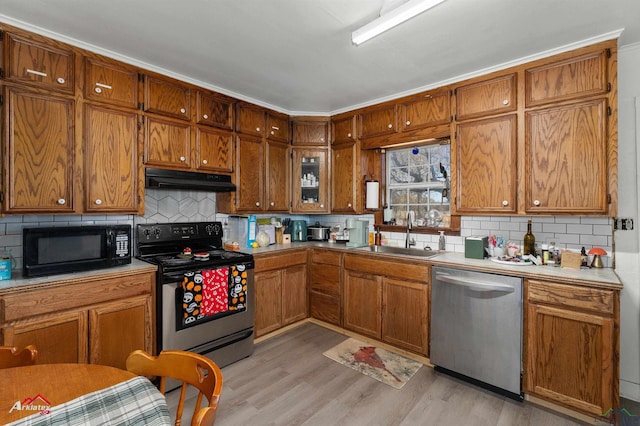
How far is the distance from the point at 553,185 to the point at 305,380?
2443mm

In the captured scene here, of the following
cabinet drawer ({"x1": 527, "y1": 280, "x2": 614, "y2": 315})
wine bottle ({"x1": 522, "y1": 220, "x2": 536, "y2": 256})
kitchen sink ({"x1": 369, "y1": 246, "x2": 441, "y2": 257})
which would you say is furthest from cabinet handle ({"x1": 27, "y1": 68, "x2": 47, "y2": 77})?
wine bottle ({"x1": 522, "y1": 220, "x2": 536, "y2": 256})

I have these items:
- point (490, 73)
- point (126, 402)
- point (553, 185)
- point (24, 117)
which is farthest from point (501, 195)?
point (24, 117)

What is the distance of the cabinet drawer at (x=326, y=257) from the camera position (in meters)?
3.44

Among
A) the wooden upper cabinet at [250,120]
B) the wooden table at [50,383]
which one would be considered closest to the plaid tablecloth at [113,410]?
the wooden table at [50,383]

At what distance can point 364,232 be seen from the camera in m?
3.69

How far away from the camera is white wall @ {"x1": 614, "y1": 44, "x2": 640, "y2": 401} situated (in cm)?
227

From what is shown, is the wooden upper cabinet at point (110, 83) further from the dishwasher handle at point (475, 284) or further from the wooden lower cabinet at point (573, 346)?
the wooden lower cabinet at point (573, 346)

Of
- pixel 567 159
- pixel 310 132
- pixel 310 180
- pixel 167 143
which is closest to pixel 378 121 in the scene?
pixel 310 132

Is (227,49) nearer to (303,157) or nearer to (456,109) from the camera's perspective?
(303,157)

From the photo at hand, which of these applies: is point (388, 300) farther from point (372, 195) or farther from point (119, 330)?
point (119, 330)

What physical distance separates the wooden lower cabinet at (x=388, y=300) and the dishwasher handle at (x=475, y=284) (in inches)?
7.2

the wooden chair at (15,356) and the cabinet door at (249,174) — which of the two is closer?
the wooden chair at (15,356)

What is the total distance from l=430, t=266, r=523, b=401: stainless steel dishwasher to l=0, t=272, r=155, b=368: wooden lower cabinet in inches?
91.3

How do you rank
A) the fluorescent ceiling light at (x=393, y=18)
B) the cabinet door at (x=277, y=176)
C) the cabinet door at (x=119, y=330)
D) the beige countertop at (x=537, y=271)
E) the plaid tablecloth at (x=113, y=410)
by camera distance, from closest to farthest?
the plaid tablecloth at (x=113, y=410), the fluorescent ceiling light at (x=393, y=18), the beige countertop at (x=537, y=271), the cabinet door at (x=119, y=330), the cabinet door at (x=277, y=176)
